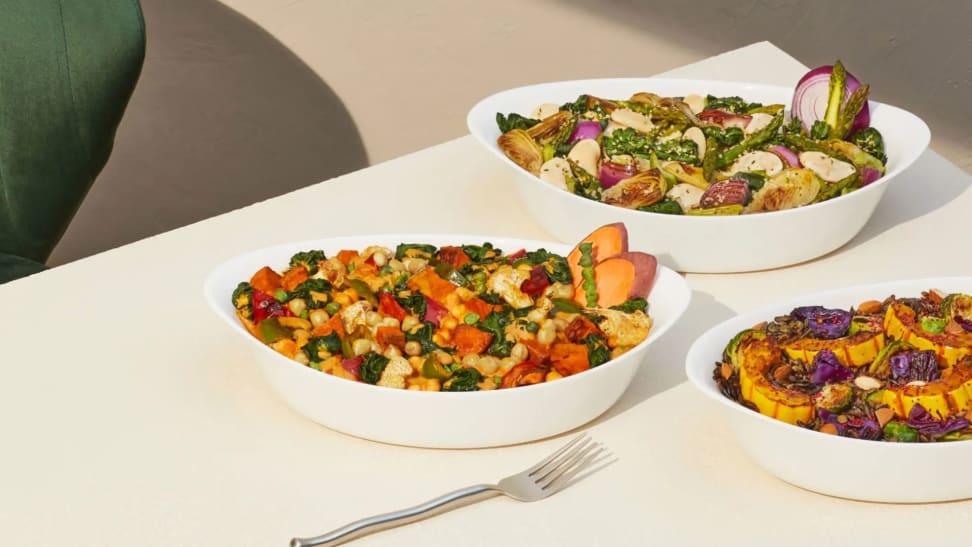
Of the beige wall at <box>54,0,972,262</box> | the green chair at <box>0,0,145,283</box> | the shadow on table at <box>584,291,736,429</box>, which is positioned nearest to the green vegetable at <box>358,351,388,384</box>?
the shadow on table at <box>584,291,736,429</box>

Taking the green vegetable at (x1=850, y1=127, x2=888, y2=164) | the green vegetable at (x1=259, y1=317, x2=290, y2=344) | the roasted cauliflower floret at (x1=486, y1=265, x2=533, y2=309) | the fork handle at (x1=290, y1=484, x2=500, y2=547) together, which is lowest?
the fork handle at (x1=290, y1=484, x2=500, y2=547)

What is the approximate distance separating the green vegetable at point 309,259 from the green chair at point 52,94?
71 centimetres

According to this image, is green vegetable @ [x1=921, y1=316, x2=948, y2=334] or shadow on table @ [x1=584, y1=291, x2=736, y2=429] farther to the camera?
shadow on table @ [x1=584, y1=291, x2=736, y2=429]

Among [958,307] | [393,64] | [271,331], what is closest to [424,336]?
[271,331]

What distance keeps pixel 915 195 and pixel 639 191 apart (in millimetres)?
411

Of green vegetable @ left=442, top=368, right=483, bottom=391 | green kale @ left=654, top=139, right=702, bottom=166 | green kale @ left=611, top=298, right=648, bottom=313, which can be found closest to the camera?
green vegetable @ left=442, top=368, right=483, bottom=391

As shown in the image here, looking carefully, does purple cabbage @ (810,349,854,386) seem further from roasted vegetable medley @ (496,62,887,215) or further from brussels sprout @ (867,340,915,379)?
roasted vegetable medley @ (496,62,887,215)

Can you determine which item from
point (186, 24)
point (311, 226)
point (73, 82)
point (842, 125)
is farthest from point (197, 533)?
point (186, 24)

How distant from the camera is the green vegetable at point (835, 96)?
62.5 inches

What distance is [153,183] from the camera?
9.91ft

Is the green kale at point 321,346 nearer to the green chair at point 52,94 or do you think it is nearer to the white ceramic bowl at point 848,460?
the white ceramic bowl at point 848,460

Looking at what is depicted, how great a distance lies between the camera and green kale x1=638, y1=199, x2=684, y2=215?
4.72 ft

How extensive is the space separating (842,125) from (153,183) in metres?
1.85

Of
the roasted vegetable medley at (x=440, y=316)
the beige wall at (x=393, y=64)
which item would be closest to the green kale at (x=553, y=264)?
the roasted vegetable medley at (x=440, y=316)
